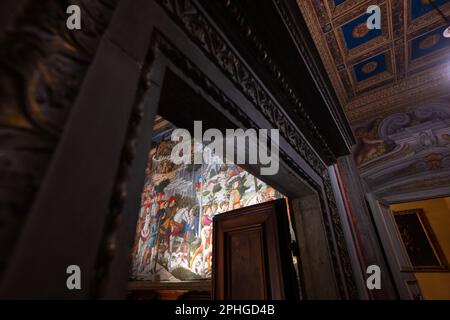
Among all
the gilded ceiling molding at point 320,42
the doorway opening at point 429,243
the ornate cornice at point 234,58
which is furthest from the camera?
the doorway opening at point 429,243

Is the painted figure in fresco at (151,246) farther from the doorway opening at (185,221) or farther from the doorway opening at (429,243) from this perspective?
the doorway opening at (429,243)

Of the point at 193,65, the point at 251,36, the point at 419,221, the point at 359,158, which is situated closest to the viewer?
the point at 193,65

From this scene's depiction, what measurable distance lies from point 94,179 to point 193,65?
2.02 ft

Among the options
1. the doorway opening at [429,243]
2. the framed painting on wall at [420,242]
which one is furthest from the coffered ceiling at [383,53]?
the framed painting on wall at [420,242]

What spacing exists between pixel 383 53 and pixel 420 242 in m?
5.83

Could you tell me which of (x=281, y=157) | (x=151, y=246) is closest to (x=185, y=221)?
(x=151, y=246)

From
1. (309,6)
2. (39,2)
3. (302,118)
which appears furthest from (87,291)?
(309,6)

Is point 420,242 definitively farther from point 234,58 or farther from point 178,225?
point 234,58

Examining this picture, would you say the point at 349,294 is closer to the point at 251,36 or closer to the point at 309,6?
the point at 251,36

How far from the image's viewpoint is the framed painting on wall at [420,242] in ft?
20.9

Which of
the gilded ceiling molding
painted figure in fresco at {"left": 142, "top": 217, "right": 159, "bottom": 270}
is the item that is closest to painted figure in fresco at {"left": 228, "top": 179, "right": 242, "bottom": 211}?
painted figure in fresco at {"left": 142, "top": 217, "right": 159, "bottom": 270}

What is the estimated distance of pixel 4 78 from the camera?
415 mm

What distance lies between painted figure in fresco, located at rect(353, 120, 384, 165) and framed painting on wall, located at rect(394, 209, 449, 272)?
4.33 m

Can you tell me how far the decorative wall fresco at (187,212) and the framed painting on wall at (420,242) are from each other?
238 inches
